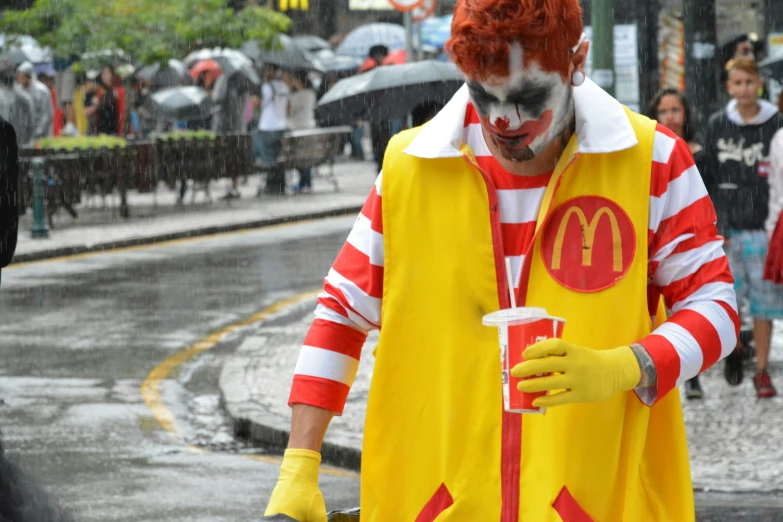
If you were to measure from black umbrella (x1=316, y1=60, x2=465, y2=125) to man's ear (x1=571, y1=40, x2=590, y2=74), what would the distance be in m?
10.3

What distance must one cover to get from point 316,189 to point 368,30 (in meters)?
12.3

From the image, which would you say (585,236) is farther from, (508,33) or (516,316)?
(508,33)

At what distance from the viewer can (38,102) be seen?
22438mm

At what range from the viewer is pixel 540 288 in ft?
8.58

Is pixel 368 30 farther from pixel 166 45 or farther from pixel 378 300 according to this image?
pixel 378 300

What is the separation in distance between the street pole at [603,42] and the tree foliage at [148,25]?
16.3 m

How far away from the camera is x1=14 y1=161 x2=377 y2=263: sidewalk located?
16922mm

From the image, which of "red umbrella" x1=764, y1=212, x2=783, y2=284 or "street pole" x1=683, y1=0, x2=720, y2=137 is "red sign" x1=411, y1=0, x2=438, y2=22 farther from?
"red umbrella" x1=764, y1=212, x2=783, y2=284

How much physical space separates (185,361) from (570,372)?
27.1ft

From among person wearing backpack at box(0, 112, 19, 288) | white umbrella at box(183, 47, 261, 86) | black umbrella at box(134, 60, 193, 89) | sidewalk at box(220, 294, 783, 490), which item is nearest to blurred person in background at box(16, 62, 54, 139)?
→ white umbrella at box(183, 47, 261, 86)

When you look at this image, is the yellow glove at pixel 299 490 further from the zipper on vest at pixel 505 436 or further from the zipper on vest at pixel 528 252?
the zipper on vest at pixel 528 252

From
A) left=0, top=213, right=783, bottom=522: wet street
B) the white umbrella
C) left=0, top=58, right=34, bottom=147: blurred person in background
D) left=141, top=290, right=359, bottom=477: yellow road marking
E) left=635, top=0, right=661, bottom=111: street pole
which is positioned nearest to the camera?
left=0, top=213, right=783, bottom=522: wet street

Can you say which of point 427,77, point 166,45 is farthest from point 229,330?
point 166,45

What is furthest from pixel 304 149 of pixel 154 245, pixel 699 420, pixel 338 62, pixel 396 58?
pixel 699 420
